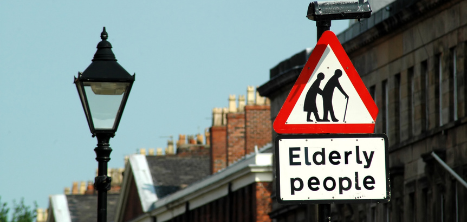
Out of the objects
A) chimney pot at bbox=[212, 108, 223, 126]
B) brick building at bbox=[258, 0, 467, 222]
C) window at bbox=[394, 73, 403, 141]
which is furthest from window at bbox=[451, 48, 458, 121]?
chimney pot at bbox=[212, 108, 223, 126]

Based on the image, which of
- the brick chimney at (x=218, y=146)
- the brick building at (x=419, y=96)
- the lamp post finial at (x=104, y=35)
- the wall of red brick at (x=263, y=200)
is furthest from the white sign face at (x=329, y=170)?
the brick chimney at (x=218, y=146)

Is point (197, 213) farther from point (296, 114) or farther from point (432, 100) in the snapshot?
point (296, 114)

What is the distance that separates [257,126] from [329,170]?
5349 centimetres

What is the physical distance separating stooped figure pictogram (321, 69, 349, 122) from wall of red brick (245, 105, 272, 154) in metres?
52.6

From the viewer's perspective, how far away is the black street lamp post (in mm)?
10523

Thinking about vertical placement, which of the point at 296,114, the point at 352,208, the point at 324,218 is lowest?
the point at 324,218

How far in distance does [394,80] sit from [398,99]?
63 centimetres

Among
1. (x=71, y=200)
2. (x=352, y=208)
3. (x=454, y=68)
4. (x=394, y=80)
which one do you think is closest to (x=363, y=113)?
(x=454, y=68)

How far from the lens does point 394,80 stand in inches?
1511

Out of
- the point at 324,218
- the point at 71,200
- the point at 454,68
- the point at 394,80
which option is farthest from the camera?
the point at 71,200

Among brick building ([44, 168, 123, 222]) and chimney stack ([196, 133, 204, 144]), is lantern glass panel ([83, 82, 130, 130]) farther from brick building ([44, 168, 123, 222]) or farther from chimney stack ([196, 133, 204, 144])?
brick building ([44, 168, 123, 222])

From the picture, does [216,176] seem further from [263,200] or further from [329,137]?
[329,137]

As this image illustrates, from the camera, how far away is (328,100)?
7.11m

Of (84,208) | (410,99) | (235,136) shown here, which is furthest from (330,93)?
(84,208)
